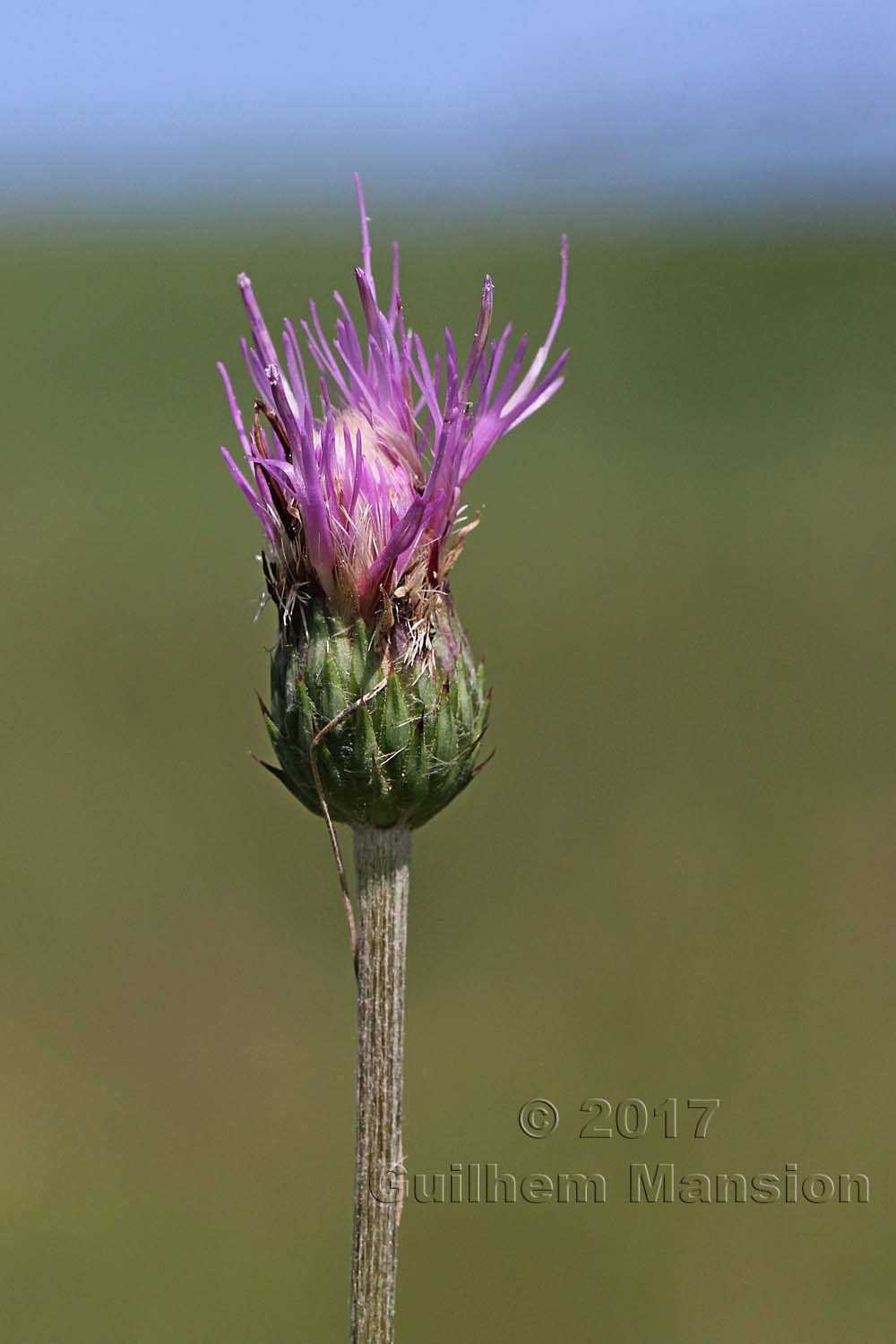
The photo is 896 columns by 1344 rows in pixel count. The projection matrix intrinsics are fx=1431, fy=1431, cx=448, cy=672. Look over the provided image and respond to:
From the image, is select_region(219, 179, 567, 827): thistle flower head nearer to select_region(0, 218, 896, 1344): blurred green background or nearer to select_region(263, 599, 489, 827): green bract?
select_region(263, 599, 489, 827): green bract

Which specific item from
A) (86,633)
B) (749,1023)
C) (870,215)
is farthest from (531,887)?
(870,215)

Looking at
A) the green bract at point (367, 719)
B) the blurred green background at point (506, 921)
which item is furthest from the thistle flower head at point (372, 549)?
the blurred green background at point (506, 921)

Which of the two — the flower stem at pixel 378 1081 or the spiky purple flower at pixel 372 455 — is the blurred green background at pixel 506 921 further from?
the spiky purple flower at pixel 372 455

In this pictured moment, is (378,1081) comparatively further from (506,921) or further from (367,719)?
(506,921)

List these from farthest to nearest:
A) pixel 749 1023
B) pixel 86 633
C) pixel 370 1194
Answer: pixel 86 633 → pixel 749 1023 → pixel 370 1194

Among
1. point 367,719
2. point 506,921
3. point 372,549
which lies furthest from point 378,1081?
point 506,921

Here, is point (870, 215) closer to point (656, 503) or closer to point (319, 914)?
point (656, 503)
